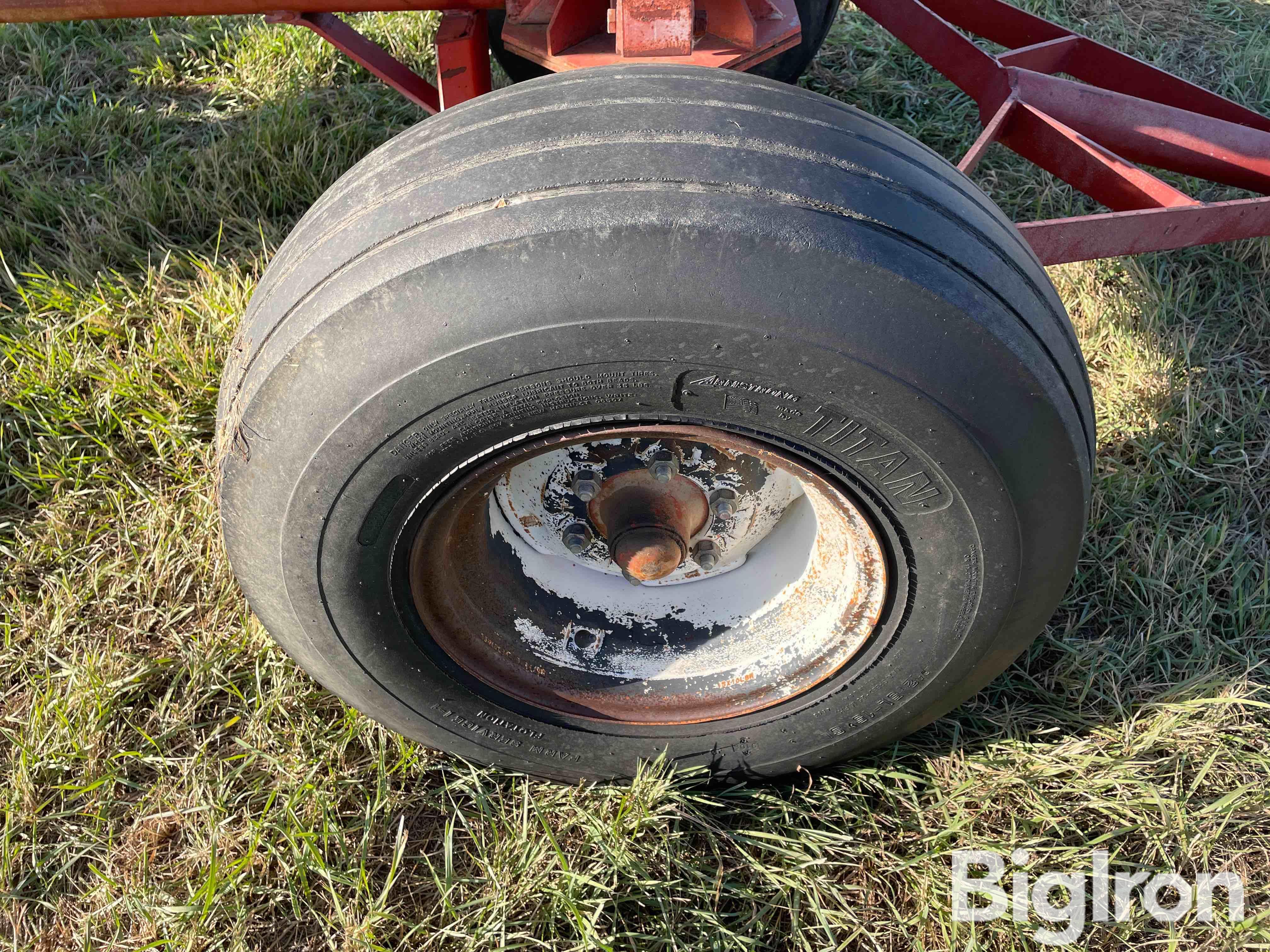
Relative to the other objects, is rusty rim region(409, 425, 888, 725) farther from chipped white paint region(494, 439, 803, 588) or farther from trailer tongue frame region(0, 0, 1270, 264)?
trailer tongue frame region(0, 0, 1270, 264)

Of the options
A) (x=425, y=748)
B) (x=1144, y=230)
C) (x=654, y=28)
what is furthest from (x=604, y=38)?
(x=425, y=748)

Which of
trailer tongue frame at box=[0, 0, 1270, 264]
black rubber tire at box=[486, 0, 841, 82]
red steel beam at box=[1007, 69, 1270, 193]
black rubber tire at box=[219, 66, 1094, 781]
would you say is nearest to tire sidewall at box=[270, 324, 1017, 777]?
black rubber tire at box=[219, 66, 1094, 781]

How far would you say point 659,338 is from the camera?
1.29 meters

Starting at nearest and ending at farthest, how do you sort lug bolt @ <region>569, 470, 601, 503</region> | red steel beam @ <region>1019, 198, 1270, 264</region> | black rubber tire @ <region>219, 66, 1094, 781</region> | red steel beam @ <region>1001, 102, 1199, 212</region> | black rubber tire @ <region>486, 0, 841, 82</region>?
1. black rubber tire @ <region>219, 66, 1094, 781</region>
2. lug bolt @ <region>569, 470, 601, 503</region>
3. red steel beam @ <region>1019, 198, 1270, 264</region>
4. red steel beam @ <region>1001, 102, 1199, 212</region>
5. black rubber tire @ <region>486, 0, 841, 82</region>

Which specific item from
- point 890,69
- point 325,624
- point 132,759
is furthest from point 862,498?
point 890,69

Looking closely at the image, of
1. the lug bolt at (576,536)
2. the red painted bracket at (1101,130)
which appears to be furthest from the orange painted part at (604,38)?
the lug bolt at (576,536)

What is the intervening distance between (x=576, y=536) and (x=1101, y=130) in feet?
5.42

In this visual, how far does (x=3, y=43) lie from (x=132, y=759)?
2.98 metres

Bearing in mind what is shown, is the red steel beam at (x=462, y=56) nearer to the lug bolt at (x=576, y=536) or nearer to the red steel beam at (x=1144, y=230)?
the lug bolt at (x=576, y=536)

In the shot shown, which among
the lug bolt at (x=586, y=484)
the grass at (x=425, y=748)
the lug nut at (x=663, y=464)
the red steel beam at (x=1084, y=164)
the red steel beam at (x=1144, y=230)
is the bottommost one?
the grass at (x=425, y=748)

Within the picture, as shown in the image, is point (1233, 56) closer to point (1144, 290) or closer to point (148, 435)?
point (1144, 290)

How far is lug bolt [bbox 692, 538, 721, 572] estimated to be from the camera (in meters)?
1.88

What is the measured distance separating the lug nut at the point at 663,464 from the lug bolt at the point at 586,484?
11 centimetres

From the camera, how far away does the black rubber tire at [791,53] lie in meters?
2.63
